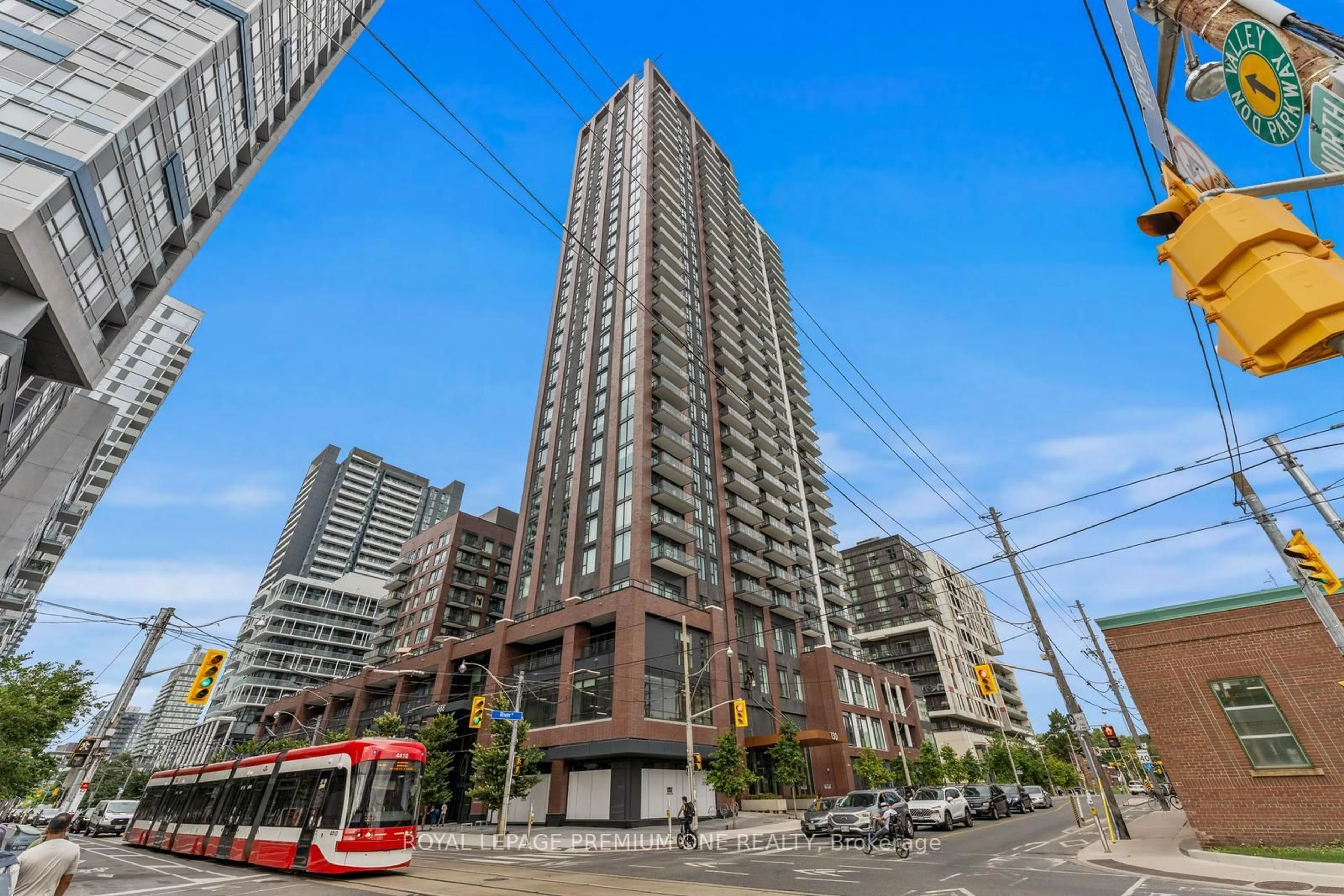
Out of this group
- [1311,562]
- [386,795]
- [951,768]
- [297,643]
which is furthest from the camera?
[297,643]

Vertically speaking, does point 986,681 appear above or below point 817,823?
above

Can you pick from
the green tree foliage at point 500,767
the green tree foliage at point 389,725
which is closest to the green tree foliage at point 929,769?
the green tree foliage at point 500,767

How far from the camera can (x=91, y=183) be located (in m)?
17.6

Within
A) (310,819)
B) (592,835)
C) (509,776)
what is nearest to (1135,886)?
(310,819)

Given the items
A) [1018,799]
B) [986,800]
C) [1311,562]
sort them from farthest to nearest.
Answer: [1018,799]
[986,800]
[1311,562]

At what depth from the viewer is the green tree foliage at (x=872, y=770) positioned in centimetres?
4362

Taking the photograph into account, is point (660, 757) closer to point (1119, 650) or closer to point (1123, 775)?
point (1119, 650)

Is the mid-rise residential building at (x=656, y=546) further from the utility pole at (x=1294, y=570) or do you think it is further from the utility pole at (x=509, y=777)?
the utility pole at (x=1294, y=570)

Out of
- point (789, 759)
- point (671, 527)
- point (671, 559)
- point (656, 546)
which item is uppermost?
point (671, 527)

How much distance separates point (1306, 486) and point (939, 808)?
20.8 metres

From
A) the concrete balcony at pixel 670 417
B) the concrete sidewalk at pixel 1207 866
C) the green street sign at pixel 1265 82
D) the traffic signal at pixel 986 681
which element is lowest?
the concrete sidewalk at pixel 1207 866

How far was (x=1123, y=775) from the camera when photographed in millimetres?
72438

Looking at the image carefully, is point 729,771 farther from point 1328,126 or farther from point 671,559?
point 1328,126

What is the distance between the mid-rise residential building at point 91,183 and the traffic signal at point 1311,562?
23.8 meters
